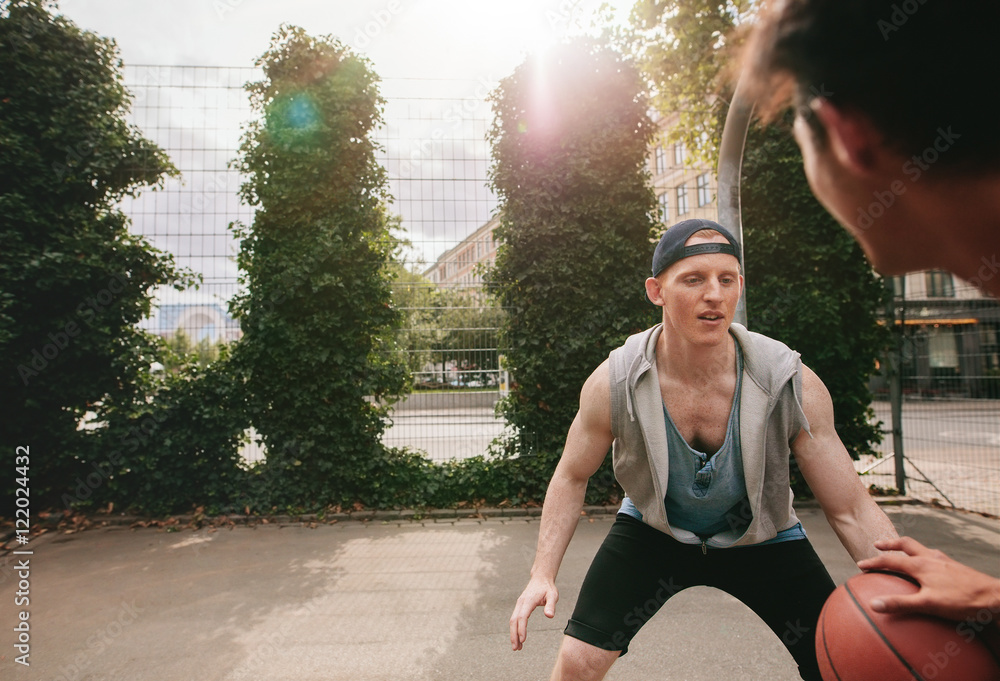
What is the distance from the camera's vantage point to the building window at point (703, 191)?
8.37 metres

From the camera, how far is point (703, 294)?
2.34 meters

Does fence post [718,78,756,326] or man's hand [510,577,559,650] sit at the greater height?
fence post [718,78,756,326]

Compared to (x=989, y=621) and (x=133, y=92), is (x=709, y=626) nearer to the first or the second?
(x=989, y=621)

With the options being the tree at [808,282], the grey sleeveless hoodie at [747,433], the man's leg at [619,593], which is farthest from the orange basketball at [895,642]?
the tree at [808,282]

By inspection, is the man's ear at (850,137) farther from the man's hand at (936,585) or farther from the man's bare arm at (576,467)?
the man's bare arm at (576,467)

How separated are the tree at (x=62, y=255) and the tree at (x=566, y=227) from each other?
433cm

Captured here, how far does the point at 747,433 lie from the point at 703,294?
0.59m

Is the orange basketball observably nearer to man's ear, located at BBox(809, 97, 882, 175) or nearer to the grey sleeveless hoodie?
the grey sleeveless hoodie

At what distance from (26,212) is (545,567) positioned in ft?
23.1

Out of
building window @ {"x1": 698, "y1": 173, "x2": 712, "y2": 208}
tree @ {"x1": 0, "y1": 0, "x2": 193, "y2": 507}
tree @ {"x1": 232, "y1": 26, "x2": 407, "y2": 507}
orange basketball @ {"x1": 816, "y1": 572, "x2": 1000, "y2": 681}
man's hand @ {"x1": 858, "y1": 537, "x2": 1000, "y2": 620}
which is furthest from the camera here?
building window @ {"x1": 698, "y1": 173, "x2": 712, "y2": 208}

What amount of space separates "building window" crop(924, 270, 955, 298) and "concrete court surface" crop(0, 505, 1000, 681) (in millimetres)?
2720

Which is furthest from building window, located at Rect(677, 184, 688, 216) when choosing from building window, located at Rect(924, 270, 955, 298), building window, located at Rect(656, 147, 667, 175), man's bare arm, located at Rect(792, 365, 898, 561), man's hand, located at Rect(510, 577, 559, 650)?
man's hand, located at Rect(510, 577, 559, 650)

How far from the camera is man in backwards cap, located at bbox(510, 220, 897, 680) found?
223 cm

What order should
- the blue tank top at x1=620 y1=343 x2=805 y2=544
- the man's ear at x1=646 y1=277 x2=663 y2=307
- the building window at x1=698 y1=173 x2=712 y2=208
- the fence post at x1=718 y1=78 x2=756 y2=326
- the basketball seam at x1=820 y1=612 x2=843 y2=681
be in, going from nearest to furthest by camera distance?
the basketball seam at x1=820 y1=612 x2=843 y2=681
the blue tank top at x1=620 y1=343 x2=805 y2=544
the man's ear at x1=646 y1=277 x2=663 y2=307
the fence post at x1=718 y1=78 x2=756 y2=326
the building window at x1=698 y1=173 x2=712 y2=208
